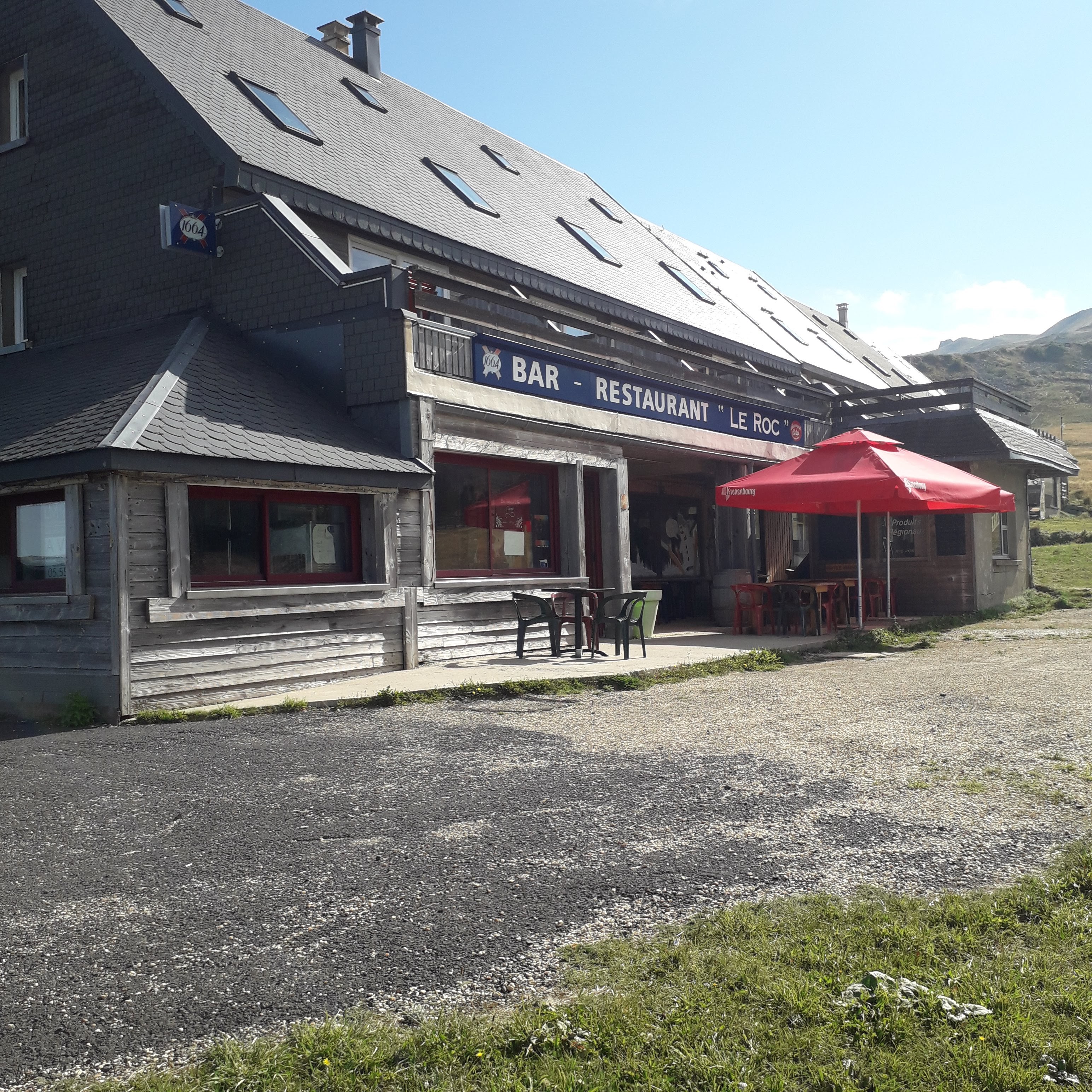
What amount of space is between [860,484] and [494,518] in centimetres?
463

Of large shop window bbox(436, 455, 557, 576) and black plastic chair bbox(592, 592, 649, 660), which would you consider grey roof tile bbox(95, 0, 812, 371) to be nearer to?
large shop window bbox(436, 455, 557, 576)

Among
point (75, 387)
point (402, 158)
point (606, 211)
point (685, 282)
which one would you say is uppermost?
point (606, 211)

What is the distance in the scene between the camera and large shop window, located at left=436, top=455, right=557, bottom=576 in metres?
12.8

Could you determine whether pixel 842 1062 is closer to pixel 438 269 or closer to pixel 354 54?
pixel 438 269

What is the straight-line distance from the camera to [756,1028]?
9.52ft

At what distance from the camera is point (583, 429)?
14.5 meters

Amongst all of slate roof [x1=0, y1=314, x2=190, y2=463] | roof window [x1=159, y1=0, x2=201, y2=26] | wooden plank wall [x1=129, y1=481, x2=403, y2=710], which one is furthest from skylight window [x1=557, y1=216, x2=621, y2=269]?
wooden plank wall [x1=129, y1=481, x2=403, y2=710]

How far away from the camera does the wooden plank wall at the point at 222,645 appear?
9023 millimetres

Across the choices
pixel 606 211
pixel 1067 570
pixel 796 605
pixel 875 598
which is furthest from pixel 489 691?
pixel 1067 570

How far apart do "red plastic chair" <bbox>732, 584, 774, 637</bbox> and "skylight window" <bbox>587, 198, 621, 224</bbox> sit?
9.63m

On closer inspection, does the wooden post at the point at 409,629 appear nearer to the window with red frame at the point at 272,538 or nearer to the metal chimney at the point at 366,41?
the window with red frame at the point at 272,538

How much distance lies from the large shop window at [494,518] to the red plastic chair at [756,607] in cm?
315

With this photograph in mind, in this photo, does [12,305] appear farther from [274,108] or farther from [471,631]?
[471,631]

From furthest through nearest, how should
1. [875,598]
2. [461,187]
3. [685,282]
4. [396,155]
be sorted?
[685,282], [875,598], [461,187], [396,155]
